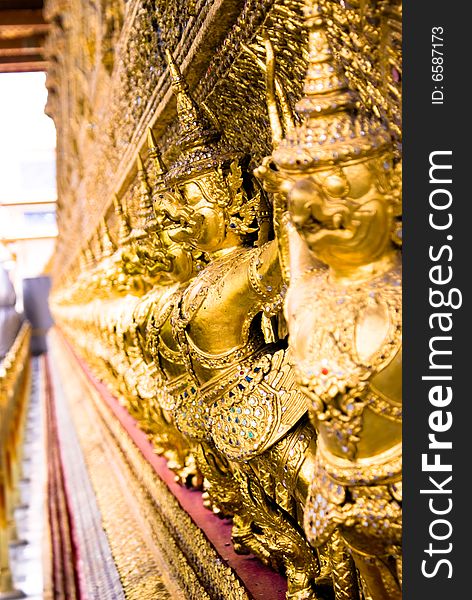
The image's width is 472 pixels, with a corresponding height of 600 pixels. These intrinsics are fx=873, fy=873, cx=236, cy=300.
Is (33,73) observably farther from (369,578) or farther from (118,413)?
(369,578)

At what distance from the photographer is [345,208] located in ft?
2.51

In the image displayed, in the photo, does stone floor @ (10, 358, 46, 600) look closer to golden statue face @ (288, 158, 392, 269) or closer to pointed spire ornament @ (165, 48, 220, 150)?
pointed spire ornament @ (165, 48, 220, 150)

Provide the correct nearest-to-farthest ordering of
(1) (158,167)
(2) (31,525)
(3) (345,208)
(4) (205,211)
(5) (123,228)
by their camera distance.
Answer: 1. (3) (345,208)
2. (4) (205,211)
3. (1) (158,167)
4. (5) (123,228)
5. (2) (31,525)

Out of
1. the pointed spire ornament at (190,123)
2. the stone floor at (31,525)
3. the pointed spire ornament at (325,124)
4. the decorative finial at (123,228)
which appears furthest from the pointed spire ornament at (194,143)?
the stone floor at (31,525)

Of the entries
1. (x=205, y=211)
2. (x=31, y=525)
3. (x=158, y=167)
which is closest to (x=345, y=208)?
(x=205, y=211)

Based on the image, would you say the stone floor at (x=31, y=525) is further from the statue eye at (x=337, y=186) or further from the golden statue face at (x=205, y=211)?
the statue eye at (x=337, y=186)

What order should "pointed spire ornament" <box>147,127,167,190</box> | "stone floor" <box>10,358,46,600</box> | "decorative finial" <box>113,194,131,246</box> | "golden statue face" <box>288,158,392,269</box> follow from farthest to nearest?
1. "stone floor" <box>10,358,46,600</box>
2. "decorative finial" <box>113,194,131,246</box>
3. "pointed spire ornament" <box>147,127,167,190</box>
4. "golden statue face" <box>288,158,392,269</box>

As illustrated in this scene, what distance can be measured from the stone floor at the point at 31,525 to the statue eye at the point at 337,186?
2708 millimetres

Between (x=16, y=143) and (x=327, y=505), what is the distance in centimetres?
2028

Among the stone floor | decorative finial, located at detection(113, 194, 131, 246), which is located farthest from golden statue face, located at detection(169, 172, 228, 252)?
the stone floor

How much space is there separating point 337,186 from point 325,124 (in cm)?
7

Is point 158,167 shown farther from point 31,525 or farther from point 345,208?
point 31,525

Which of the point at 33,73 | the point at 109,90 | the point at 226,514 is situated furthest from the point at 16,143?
the point at 226,514

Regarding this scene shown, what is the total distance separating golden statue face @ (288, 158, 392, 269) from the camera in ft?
2.51
